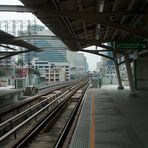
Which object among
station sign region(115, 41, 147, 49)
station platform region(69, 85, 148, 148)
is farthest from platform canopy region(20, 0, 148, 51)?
station platform region(69, 85, 148, 148)

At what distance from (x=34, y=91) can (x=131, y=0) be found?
2240cm

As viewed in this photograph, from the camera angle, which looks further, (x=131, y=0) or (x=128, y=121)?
(x=131, y=0)

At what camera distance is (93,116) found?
612 inches

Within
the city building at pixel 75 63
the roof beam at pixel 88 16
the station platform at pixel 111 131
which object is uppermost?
the city building at pixel 75 63

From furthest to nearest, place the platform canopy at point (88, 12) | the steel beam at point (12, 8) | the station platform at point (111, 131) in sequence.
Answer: the steel beam at point (12, 8) < the platform canopy at point (88, 12) < the station platform at point (111, 131)

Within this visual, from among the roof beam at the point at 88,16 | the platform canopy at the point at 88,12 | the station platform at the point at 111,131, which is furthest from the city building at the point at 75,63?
the station platform at the point at 111,131

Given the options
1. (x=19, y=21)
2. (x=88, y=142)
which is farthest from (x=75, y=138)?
(x=19, y=21)

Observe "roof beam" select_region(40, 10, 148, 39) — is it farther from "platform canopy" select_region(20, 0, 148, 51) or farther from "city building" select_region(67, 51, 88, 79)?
"city building" select_region(67, 51, 88, 79)

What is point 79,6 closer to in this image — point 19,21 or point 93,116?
point 93,116

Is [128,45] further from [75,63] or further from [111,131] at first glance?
[75,63]

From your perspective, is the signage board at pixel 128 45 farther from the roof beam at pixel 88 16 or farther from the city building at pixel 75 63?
the city building at pixel 75 63

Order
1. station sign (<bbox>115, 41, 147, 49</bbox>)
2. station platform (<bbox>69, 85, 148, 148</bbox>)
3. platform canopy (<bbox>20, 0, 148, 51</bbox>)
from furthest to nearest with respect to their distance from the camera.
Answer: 1. station sign (<bbox>115, 41, 147, 49</bbox>)
2. platform canopy (<bbox>20, 0, 148, 51</bbox>)
3. station platform (<bbox>69, 85, 148, 148</bbox>)

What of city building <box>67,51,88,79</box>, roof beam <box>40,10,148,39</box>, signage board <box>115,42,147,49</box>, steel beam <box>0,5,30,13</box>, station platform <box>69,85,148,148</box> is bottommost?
station platform <box>69,85,148,148</box>

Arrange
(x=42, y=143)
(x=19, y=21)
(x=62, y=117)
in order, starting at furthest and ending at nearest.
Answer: (x=19, y=21), (x=62, y=117), (x=42, y=143)
